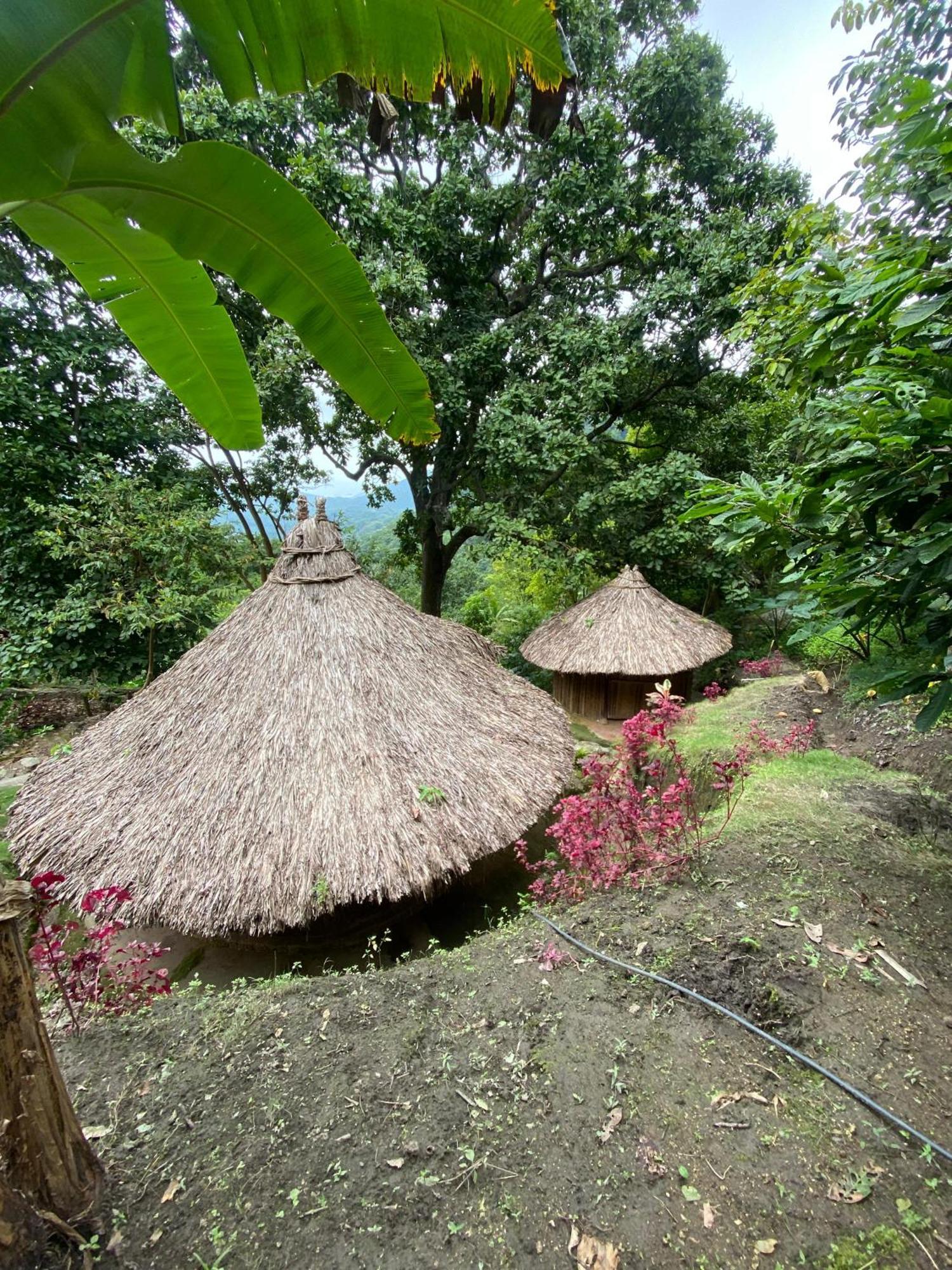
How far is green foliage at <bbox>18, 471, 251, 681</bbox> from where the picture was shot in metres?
6.52

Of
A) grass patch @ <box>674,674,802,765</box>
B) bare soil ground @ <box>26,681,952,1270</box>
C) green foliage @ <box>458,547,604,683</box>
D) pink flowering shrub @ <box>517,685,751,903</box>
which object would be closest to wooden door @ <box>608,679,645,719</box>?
grass patch @ <box>674,674,802,765</box>

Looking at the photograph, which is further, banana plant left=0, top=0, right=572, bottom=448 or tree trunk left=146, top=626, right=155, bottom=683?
tree trunk left=146, top=626, right=155, bottom=683

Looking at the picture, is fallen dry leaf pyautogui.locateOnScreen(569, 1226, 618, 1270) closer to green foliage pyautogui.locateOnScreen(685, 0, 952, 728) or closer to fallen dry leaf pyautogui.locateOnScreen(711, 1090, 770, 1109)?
fallen dry leaf pyautogui.locateOnScreen(711, 1090, 770, 1109)

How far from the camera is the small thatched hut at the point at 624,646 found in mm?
8016

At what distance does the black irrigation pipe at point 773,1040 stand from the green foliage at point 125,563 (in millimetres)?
6308

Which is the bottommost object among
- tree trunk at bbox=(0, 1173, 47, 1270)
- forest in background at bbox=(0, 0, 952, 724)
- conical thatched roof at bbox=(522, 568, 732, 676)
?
tree trunk at bbox=(0, 1173, 47, 1270)

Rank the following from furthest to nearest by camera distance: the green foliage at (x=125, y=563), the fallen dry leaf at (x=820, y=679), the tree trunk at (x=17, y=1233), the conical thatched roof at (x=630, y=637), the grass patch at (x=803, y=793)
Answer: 1. the conical thatched roof at (x=630, y=637)
2. the fallen dry leaf at (x=820, y=679)
3. the green foliage at (x=125, y=563)
4. the grass patch at (x=803, y=793)
5. the tree trunk at (x=17, y=1233)

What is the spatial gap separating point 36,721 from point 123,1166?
7.78 metres

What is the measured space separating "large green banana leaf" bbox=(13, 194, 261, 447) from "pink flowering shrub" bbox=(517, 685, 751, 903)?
7.79ft

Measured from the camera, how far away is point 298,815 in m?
3.56

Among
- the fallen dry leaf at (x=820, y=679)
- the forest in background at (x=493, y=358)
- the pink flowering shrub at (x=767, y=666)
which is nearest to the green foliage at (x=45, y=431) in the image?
the forest in background at (x=493, y=358)

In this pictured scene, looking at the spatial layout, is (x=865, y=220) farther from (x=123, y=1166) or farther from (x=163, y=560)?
(x=163, y=560)

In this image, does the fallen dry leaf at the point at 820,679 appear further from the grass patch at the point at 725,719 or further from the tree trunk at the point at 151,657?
the tree trunk at the point at 151,657

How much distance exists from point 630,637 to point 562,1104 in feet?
23.2
